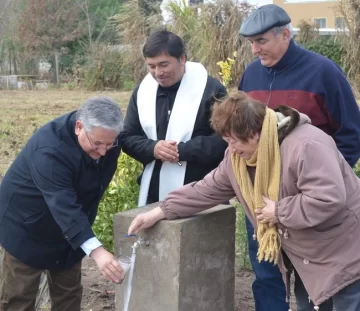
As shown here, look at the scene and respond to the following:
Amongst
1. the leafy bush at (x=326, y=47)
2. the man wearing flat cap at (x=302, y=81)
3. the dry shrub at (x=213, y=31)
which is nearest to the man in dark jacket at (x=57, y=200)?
the man wearing flat cap at (x=302, y=81)

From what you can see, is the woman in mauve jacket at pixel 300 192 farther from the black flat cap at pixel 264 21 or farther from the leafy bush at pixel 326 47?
the leafy bush at pixel 326 47

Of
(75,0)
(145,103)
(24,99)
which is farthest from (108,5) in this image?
(145,103)

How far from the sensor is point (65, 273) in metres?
3.97

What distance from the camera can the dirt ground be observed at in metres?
4.86

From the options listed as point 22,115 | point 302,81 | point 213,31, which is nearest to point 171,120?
point 302,81

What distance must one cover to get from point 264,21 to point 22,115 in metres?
11.6

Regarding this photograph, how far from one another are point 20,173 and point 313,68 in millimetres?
1582

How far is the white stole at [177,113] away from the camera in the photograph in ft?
13.1

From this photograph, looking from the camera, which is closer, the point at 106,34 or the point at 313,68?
the point at 313,68

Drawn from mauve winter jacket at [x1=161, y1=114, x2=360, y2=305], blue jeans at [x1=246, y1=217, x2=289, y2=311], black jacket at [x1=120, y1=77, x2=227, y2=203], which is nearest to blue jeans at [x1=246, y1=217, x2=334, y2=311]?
blue jeans at [x1=246, y1=217, x2=289, y2=311]

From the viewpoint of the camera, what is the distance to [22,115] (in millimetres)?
14578

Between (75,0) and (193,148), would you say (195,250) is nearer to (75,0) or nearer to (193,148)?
(193,148)

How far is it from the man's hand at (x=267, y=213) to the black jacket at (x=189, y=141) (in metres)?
0.82

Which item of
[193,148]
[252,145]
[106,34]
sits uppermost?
[252,145]
